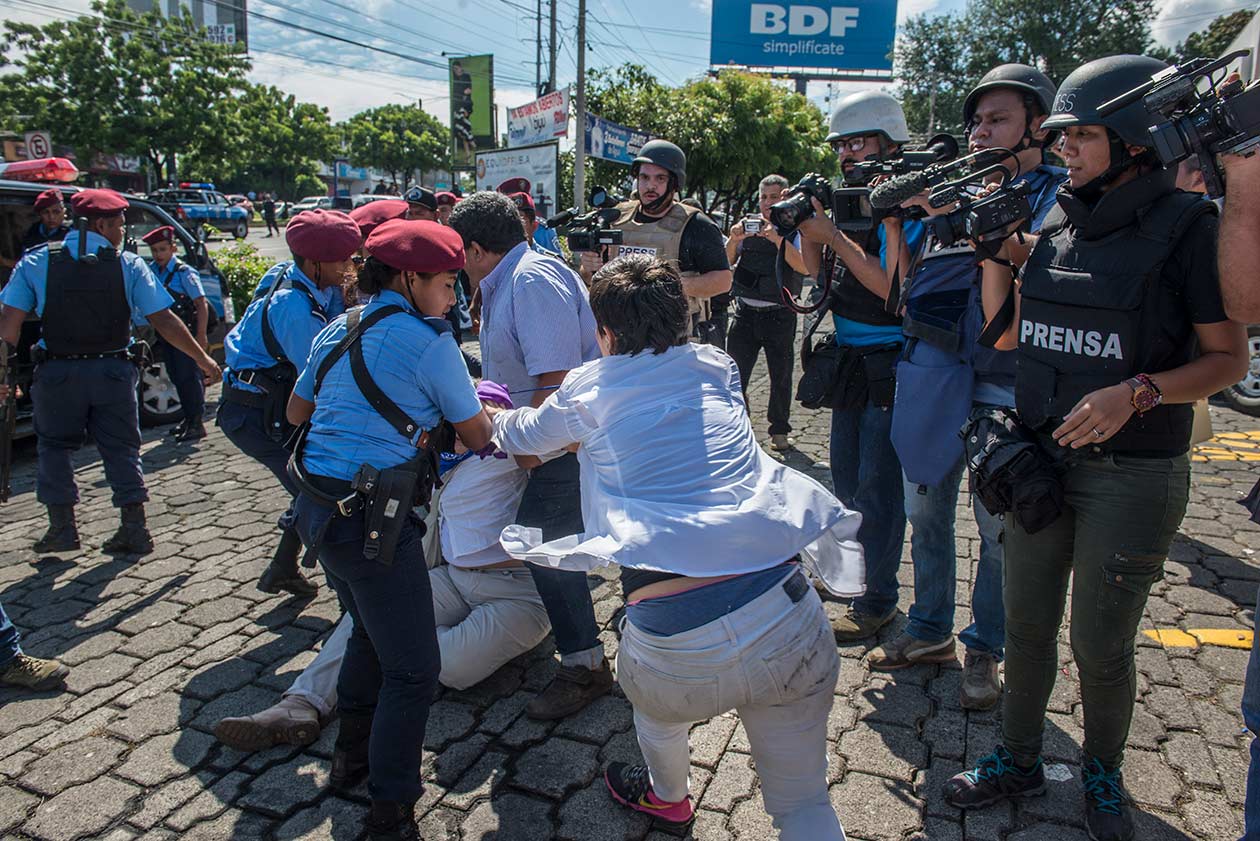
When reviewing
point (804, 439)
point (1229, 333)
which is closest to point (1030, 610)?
point (1229, 333)

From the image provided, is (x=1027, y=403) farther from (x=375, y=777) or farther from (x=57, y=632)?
(x=57, y=632)

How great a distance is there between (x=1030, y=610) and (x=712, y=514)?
43.4 inches

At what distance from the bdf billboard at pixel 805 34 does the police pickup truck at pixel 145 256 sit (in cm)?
3579

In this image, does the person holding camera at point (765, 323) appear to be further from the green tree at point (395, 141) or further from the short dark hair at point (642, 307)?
the green tree at point (395, 141)

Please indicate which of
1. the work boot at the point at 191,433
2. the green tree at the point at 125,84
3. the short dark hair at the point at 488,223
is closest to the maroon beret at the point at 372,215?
the short dark hair at the point at 488,223

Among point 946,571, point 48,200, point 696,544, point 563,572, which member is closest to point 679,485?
point 696,544

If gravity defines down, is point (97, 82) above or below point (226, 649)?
above

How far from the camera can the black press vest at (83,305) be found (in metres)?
4.54

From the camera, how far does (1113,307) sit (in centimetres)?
211

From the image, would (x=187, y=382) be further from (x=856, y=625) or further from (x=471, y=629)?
(x=856, y=625)

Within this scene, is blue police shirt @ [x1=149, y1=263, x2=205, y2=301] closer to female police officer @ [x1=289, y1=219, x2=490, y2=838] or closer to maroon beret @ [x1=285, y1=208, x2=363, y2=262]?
maroon beret @ [x1=285, y1=208, x2=363, y2=262]

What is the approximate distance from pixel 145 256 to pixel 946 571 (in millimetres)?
7620

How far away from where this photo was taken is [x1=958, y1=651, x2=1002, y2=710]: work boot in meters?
3.03

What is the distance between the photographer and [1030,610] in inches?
95.0
